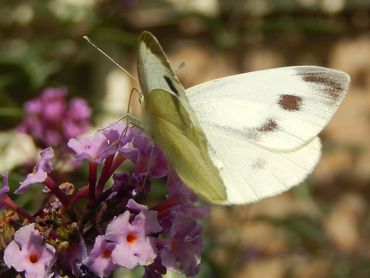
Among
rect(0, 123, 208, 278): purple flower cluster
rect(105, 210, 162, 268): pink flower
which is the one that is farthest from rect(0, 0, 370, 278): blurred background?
rect(105, 210, 162, 268): pink flower

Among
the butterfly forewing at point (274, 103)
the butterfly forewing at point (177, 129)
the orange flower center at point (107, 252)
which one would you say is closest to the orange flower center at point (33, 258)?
the orange flower center at point (107, 252)

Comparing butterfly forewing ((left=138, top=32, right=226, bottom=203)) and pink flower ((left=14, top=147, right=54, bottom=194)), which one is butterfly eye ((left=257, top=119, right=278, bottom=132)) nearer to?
butterfly forewing ((left=138, top=32, right=226, bottom=203))

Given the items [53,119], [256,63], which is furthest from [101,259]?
[256,63]

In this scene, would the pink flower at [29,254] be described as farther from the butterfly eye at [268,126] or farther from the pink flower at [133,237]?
the butterfly eye at [268,126]

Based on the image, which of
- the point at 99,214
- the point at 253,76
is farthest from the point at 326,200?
the point at 99,214

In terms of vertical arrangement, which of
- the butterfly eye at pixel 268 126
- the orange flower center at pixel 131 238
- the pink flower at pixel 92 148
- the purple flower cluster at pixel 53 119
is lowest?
the purple flower cluster at pixel 53 119

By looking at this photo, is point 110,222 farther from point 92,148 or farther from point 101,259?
point 92,148

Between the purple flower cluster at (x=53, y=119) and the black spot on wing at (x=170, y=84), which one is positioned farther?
the purple flower cluster at (x=53, y=119)
